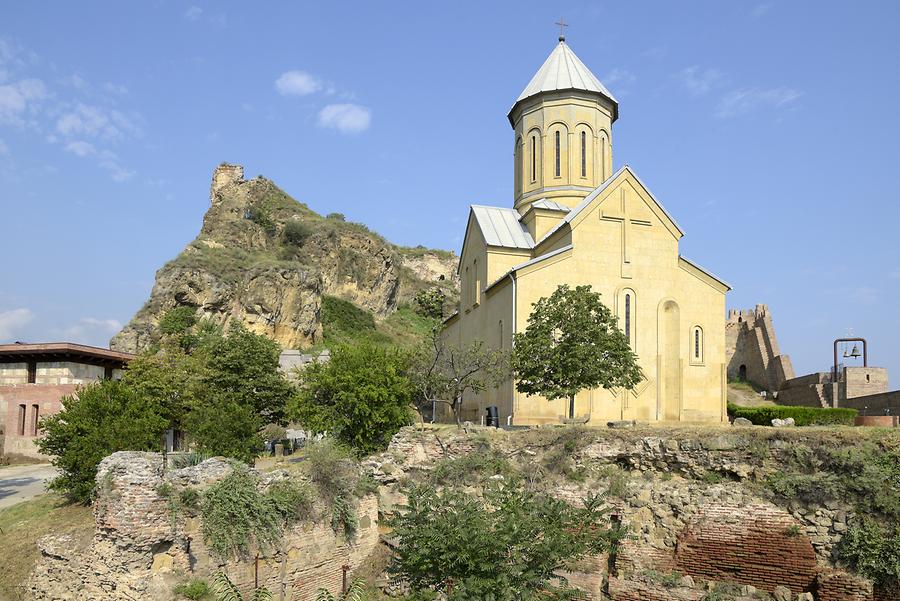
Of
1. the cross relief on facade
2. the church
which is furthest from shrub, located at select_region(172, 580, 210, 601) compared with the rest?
the cross relief on facade

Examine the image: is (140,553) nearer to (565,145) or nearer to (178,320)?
(565,145)

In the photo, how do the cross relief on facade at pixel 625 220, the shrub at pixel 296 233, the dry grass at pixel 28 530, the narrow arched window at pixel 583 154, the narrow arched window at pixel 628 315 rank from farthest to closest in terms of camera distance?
the shrub at pixel 296 233 → the narrow arched window at pixel 583 154 → the cross relief on facade at pixel 625 220 → the narrow arched window at pixel 628 315 → the dry grass at pixel 28 530

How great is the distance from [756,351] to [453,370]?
95.0 feet

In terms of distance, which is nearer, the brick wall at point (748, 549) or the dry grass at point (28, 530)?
the brick wall at point (748, 549)

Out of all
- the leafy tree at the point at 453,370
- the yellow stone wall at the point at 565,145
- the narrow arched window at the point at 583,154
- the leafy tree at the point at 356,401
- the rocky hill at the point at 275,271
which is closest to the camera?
the leafy tree at the point at 356,401

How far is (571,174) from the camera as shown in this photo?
30016 millimetres

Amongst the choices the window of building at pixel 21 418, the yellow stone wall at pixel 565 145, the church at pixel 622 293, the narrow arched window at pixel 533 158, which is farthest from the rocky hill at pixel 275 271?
the narrow arched window at pixel 533 158

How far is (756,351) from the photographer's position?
44.1 metres

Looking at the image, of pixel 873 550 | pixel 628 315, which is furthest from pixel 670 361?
pixel 873 550

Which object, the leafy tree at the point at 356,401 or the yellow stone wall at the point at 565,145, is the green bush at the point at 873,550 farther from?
the yellow stone wall at the point at 565,145

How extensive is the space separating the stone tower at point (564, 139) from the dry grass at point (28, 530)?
21360mm

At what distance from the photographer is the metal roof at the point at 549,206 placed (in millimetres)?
28844

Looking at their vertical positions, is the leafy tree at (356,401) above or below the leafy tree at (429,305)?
below

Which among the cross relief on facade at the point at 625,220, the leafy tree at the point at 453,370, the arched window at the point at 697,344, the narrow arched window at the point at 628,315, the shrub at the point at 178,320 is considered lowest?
the leafy tree at the point at 453,370
